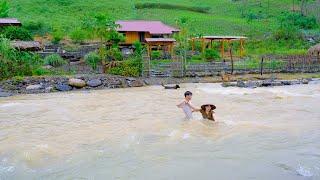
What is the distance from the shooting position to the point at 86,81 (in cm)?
2914

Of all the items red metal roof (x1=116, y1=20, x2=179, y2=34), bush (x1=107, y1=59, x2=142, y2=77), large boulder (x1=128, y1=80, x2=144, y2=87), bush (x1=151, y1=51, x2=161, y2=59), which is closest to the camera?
large boulder (x1=128, y1=80, x2=144, y2=87)

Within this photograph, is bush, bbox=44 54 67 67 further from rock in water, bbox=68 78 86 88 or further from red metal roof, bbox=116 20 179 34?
red metal roof, bbox=116 20 179 34

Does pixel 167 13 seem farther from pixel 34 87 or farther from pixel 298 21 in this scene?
pixel 34 87

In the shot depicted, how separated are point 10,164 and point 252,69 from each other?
23578 millimetres

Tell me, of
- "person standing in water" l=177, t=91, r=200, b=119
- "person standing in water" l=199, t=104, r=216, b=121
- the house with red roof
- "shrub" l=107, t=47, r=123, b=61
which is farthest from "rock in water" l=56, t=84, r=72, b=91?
the house with red roof

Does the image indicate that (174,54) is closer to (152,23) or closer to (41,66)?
(152,23)

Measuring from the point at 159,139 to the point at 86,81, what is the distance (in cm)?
1581

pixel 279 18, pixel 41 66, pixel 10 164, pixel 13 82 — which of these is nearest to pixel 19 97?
pixel 13 82

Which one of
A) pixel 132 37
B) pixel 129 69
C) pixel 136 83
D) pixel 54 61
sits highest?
pixel 132 37

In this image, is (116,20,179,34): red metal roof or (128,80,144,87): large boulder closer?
(128,80,144,87): large boulder

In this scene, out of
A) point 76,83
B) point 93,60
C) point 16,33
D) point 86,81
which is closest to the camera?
point 76,83

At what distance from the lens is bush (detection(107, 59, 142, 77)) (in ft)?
103

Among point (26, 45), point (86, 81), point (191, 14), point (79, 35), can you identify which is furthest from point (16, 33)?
point (191, 14)

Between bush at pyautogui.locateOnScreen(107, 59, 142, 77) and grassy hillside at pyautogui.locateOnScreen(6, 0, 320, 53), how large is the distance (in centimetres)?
1785
